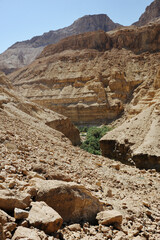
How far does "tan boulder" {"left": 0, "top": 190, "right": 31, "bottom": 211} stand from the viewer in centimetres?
193

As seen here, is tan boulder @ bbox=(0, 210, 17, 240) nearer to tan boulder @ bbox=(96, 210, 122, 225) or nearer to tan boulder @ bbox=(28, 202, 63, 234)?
tan boulder @ bbox=(28, 202, 63, 234)

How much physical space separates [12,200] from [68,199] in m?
0.80

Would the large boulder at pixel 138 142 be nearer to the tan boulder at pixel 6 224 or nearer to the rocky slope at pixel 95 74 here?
the tan boulder at pixel 6 224

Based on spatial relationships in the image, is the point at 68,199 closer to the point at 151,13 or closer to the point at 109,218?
the point at 109,218

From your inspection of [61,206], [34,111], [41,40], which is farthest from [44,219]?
[41,40]

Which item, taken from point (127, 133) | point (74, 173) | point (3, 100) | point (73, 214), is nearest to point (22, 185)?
point (73, 214)

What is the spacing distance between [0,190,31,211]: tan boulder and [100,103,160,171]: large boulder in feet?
19.7

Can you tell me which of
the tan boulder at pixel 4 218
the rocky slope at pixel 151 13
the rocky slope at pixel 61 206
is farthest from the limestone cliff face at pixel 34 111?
the rocky slope at pixel 151 13

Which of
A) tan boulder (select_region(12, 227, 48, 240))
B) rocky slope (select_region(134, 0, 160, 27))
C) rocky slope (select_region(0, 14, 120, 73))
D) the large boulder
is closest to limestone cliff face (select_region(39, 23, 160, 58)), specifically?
the large boulder

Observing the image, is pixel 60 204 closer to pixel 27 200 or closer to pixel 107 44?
pixel 27 200

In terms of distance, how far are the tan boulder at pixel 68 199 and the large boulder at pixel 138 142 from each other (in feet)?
16.6

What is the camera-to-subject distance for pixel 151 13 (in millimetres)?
70938

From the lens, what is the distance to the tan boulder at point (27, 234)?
1.63m

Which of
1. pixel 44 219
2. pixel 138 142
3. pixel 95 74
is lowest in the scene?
pixel 138 142
